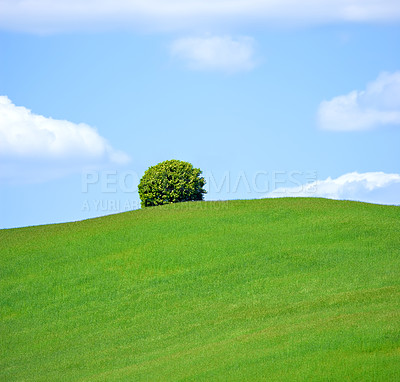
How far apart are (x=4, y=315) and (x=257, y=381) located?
15.0 metres

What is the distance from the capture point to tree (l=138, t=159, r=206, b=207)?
1622 inches

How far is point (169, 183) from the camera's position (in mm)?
41250

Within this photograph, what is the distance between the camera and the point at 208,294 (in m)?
24.9

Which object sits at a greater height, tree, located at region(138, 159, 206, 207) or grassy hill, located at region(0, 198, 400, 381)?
tree, located at region(138, 159, 206, 207)

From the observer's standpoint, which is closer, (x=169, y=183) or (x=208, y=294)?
(x=208, y=294)

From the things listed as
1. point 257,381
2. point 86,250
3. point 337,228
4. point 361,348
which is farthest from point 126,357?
point 337,228

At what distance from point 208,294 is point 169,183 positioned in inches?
678

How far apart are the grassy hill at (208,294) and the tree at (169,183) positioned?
317 cm

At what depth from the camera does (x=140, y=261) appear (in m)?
29.4

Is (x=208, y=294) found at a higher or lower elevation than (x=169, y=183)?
lower

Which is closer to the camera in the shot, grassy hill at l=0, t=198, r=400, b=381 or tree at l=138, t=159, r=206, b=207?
grassy hill at l=0, t=198, r=400, b=381

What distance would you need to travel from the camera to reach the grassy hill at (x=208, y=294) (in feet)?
54.8

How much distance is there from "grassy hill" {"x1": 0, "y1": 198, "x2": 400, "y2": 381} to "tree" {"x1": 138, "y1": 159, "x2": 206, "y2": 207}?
3.17m

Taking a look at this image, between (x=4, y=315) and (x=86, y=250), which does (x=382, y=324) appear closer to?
(x=4, y=315)
